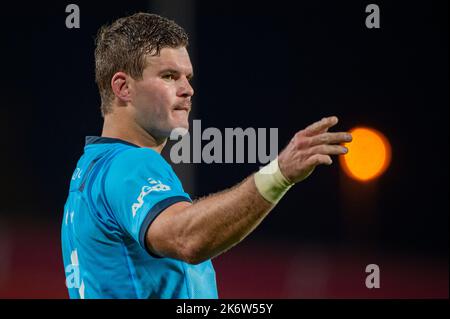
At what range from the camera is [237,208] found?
8.50ft

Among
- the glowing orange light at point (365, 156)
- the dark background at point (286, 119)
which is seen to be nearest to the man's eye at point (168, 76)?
the dark background at point (286, 119)

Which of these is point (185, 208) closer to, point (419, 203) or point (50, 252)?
point (50, 252)

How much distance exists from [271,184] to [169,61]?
1.03 m

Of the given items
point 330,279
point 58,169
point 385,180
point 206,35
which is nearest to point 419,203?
point 385,180

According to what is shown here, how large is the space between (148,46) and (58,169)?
3.54 meters

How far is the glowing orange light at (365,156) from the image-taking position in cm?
725

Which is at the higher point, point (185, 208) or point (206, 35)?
point (206, 35)

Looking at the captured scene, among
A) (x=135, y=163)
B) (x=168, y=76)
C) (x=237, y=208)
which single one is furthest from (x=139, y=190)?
(x=168, y=76)

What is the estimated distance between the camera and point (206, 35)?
22.8 feet

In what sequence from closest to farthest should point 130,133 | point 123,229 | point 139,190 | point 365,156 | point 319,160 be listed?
point 319,160 < point 139,190 < point 123,229 < point 130,133 < point 365,156

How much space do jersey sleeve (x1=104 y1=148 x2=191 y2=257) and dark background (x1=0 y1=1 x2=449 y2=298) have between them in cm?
342

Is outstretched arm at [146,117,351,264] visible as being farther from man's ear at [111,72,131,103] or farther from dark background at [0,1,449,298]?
dark background at [0,1,449,298]

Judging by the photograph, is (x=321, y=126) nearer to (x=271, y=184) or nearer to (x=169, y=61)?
(x=271, y=184)

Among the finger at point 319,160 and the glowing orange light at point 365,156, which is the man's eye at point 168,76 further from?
the glowing orange light at point 365,156
